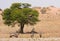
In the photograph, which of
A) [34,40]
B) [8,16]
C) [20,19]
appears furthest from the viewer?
[8,16]

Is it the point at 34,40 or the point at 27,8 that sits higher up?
the point at 27,8

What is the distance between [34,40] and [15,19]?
85.1 ft

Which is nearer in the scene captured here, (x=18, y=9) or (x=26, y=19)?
(x=26, y=19)

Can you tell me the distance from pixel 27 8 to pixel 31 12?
119 cm

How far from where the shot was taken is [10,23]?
3947 cm

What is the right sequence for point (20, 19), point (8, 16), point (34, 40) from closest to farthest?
1. point (34, 40)
2. point (20, 19)
3. point (8, 16)

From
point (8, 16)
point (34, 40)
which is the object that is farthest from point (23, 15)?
point (34, 40)

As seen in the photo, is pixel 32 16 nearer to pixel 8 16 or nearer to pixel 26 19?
pixel 26 19

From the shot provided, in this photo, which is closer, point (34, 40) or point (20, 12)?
point (34, 40)

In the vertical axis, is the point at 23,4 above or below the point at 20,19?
above

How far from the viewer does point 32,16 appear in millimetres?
38781

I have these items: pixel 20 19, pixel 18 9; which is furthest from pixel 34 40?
pixel 18 9

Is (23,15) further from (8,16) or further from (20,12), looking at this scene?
(8,16)

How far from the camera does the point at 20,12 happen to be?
3850 centimetres
